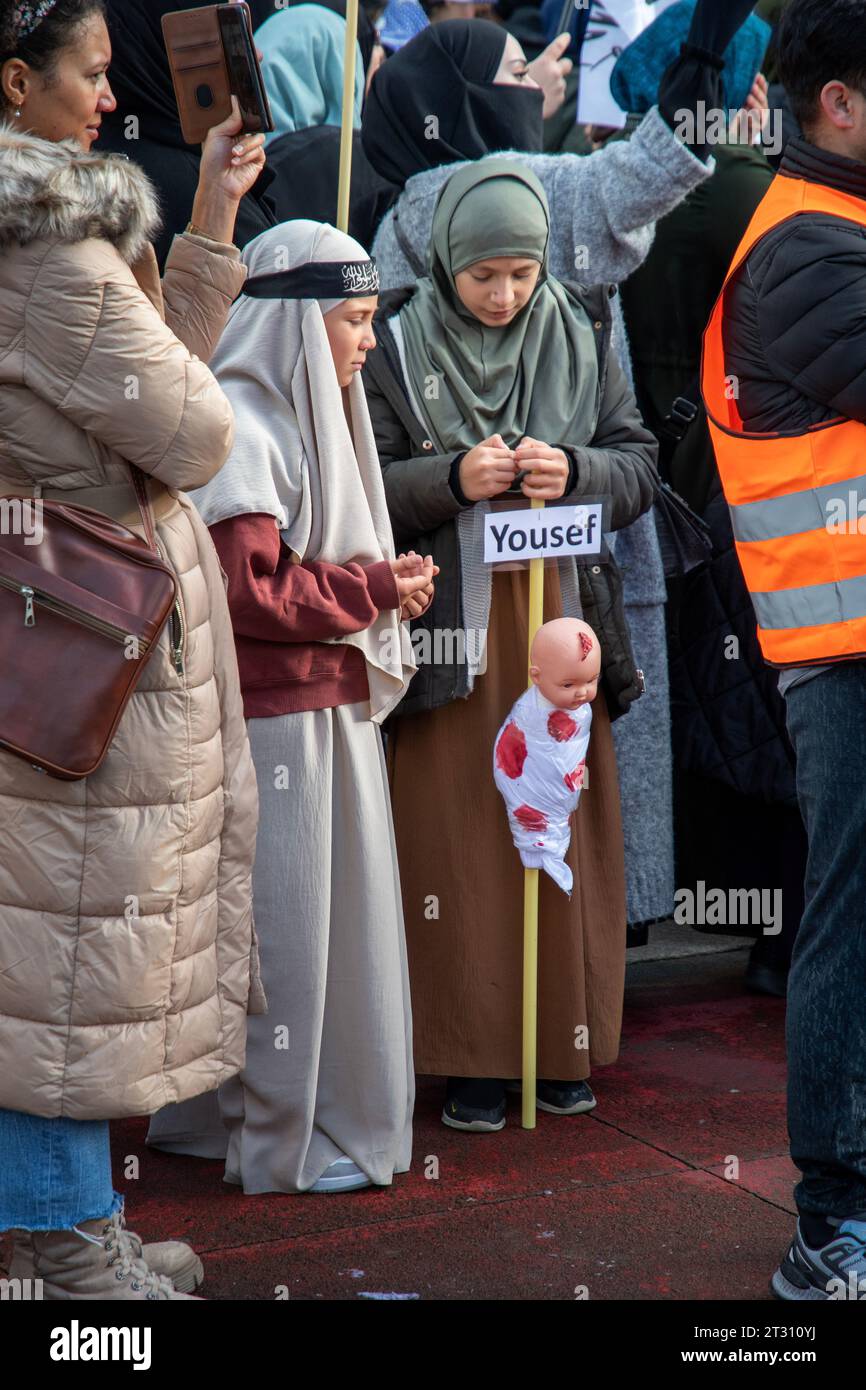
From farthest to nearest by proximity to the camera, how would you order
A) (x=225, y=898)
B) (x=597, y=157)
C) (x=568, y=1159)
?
(x=597, y=157) → (x=568, y=1159) → (x=225, y=898)

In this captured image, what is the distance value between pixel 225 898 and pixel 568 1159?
118cm

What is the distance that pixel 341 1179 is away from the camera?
11.3 feet

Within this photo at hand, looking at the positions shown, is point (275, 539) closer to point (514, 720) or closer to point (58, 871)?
point (514, 720)

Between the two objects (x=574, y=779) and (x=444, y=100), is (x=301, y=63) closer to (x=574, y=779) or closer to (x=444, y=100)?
(x=444, y=100)

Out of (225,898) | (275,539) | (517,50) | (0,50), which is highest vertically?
(517,50)

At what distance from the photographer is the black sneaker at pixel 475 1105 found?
3746 millimetres

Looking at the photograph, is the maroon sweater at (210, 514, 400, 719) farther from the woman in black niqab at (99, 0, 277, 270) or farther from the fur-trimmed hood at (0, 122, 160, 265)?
the woman in black niqab at (99, 0, 277, 270)

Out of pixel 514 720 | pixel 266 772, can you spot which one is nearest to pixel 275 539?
pixel 266 772

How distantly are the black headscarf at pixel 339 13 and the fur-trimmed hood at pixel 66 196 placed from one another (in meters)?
2.80

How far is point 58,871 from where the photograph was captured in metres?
2.54

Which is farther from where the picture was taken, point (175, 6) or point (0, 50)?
point (175, 6)

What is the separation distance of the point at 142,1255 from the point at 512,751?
1.34m

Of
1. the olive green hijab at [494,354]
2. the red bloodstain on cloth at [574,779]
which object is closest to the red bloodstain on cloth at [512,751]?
the red bloodstain on cloth at [574,779]

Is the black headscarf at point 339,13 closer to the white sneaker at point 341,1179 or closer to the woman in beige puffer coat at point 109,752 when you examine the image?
the woman in beige puffer coat at point 109,752
